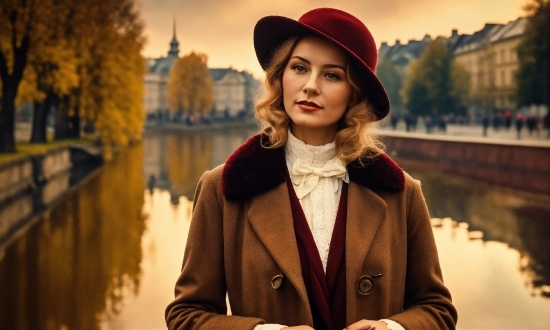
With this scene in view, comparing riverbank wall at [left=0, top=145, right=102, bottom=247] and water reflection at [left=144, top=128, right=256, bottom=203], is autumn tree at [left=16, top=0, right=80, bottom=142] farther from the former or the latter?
water reflection at [left=144, top=128, right=256, bottom=203]

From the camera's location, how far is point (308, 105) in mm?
2115

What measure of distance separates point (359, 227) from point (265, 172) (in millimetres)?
326

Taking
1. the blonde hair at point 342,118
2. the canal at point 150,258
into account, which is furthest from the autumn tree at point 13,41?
the blonde hair at point 342,118

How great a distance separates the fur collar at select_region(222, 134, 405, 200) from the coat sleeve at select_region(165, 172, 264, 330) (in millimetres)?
71

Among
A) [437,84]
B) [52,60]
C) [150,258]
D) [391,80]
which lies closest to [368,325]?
[150,258]

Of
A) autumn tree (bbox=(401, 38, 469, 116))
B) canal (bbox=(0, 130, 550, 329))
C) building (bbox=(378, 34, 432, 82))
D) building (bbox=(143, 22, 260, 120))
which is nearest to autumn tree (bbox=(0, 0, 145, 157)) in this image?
canal (bbox=(0, 130, 550, 329))

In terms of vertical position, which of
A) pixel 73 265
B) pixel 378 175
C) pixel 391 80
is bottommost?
pixel 73 265

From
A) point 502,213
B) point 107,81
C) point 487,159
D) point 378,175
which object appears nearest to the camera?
point 378,175

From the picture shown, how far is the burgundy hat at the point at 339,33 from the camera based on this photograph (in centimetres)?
206

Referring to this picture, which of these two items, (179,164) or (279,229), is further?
(179,164)

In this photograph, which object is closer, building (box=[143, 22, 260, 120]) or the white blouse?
the white blouse

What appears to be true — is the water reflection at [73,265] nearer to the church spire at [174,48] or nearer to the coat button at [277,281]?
the coat button at [277,281]

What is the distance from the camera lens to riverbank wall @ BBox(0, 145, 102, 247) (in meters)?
15.2

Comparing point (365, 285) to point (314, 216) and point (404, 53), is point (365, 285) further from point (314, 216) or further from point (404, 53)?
Answer: point (404, 53)
